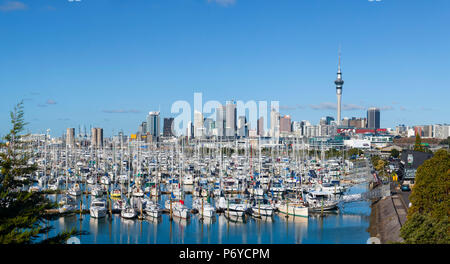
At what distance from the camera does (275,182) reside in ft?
74.6

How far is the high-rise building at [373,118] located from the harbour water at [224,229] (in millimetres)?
103663

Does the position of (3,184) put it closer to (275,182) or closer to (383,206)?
(383,206)

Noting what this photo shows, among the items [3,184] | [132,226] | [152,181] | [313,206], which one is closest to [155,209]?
[132,226]

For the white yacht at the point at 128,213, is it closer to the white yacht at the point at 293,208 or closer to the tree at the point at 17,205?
the white yacht at the point at 293,208

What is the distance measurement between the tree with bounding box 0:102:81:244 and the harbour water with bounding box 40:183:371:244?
734 cm

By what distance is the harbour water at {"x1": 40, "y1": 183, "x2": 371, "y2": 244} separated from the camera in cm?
1269

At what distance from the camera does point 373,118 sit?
114125 millimetres

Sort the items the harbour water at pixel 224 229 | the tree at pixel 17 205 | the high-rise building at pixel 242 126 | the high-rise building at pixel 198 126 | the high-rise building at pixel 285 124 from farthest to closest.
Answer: the high-rise building at pixel 285 124
the high-rise building at pixel 242 126
the high-rise building at pixel 198 126
the harbour water at pixel 224 229
the tree at pixel 17 205

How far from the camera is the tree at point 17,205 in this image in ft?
13.9

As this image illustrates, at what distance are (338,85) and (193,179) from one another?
8003 centimetres

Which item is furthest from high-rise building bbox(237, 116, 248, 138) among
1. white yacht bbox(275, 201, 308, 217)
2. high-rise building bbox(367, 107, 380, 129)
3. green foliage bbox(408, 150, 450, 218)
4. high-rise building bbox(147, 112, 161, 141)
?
high-rise building bbox(367, 107, 380, 129)

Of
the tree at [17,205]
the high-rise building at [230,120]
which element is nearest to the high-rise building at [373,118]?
the high-rise building at [230,120]

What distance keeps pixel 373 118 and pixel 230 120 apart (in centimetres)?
7867

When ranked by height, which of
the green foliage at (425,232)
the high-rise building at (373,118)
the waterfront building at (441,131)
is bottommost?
the green foliage at (425,232)
